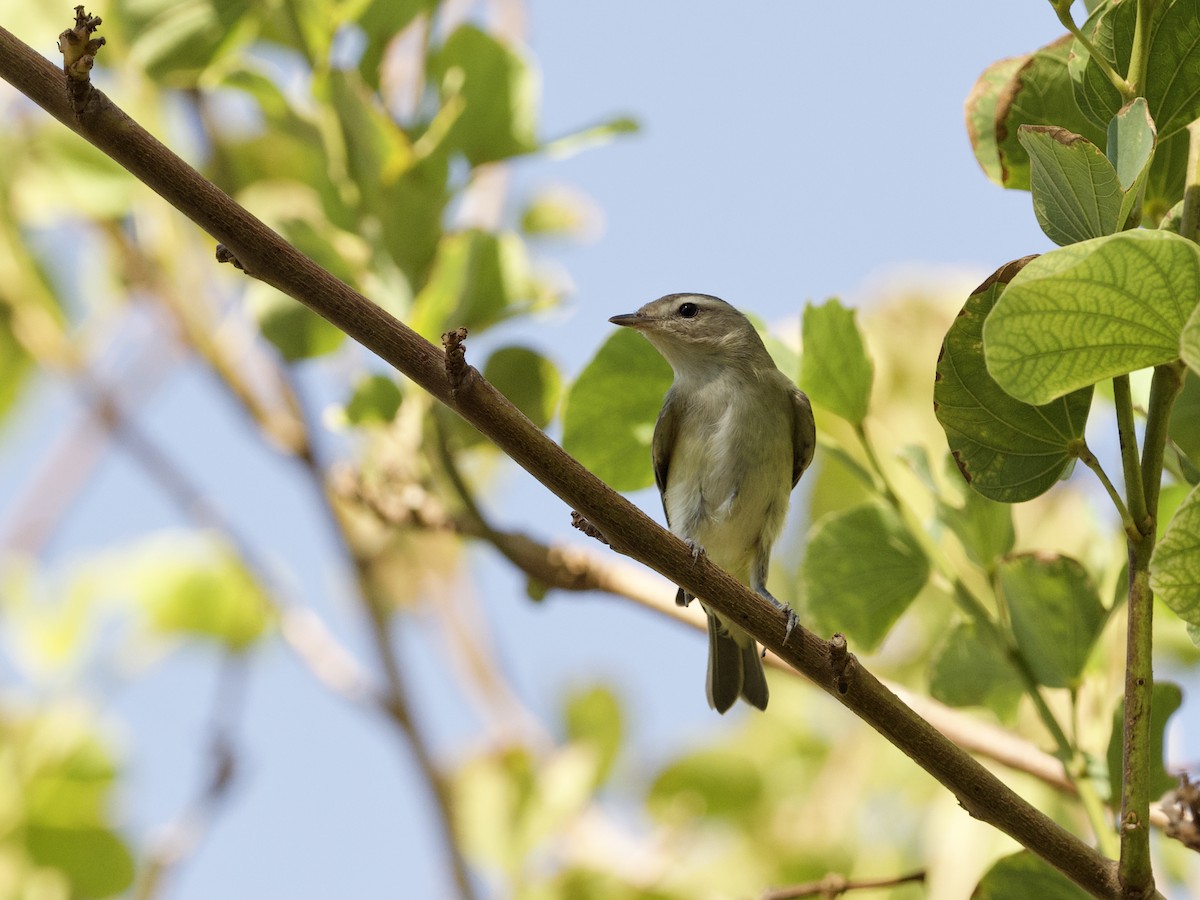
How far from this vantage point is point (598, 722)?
2.75 m

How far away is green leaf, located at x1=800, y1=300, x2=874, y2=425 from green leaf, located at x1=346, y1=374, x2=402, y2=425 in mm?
678

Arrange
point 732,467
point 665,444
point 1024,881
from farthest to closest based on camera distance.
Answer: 1. point 665,444
2. point 732,467
3. point 1024,881

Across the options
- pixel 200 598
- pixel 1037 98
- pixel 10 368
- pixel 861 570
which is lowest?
pixel 861 570

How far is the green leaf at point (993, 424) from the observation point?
1271 mm

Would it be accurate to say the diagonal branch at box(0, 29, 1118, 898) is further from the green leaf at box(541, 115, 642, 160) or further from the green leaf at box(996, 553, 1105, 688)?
the green leaf at box(541, 115, 642, 160)

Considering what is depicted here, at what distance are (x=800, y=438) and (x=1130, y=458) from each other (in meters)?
2.13

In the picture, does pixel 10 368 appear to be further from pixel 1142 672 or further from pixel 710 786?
pixel 1142 672

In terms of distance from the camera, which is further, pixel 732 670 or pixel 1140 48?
pixel 732 670

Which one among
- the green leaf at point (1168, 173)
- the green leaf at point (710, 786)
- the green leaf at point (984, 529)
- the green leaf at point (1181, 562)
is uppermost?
the green leaf at point (1168, 173)

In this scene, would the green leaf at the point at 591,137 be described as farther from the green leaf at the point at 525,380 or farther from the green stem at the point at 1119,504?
the green stem at the point at 1119,504

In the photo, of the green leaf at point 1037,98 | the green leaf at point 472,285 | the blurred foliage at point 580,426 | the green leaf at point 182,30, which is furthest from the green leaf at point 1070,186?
the green leaf at point 182,30

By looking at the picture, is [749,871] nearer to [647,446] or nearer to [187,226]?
[647,446]

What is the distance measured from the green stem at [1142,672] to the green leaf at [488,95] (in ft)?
3.97

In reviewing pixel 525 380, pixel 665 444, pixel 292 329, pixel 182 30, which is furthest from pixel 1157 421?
pixel 665 444
